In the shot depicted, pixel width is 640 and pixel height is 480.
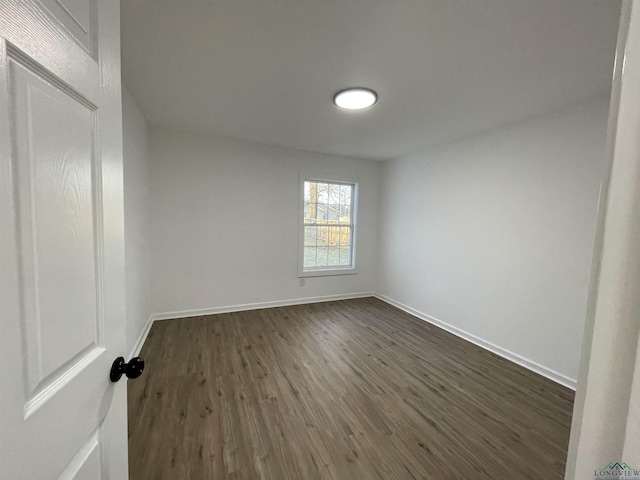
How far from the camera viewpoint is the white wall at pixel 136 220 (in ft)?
7.20

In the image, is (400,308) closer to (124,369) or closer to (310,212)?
(310,212)

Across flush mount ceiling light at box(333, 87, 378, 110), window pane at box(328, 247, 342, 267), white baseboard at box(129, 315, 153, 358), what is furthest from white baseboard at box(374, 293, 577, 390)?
white baseboard at box(129, 315, 153, 358)

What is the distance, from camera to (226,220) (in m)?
3.64

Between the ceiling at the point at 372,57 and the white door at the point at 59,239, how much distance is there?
980 millimetres

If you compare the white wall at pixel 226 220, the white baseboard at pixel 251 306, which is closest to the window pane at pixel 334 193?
the white wall at pixel 226 220

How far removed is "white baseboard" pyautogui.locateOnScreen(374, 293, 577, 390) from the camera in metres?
2.29

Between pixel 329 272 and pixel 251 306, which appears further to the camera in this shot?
pixel 329 272

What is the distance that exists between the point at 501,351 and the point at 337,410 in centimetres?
200

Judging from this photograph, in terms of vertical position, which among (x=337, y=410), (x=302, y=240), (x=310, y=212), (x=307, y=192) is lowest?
(x=337, y=410)

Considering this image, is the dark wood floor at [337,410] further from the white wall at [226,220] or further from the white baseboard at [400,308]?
the white wall at [226,220]

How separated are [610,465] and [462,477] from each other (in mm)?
1532

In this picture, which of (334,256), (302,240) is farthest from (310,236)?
(334,256)

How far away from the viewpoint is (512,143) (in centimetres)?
266

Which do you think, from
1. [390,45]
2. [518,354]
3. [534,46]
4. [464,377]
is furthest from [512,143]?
[464,377]
